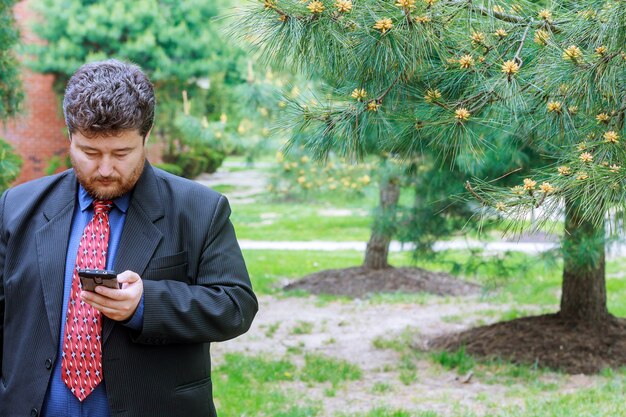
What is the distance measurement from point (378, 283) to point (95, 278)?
339 inches

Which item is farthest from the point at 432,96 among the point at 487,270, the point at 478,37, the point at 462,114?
the point at 487,270

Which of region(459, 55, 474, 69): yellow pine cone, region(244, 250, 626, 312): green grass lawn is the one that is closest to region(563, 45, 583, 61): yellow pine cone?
region(459, 55, 474, 69): yellow pine cone

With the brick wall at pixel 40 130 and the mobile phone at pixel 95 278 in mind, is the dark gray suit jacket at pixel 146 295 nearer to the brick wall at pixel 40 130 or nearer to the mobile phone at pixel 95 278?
the mobile phone at pixel 95 278

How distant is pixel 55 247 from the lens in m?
2.30

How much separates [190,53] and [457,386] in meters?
14.9

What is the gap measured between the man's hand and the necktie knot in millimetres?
259

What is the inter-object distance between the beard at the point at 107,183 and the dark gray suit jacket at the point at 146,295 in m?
0.06

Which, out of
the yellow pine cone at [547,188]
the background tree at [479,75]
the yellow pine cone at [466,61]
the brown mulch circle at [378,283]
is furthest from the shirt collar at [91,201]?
the brown mulch circle at [378,283]

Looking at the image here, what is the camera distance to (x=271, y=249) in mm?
14078

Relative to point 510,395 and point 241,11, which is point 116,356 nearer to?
point 241,11

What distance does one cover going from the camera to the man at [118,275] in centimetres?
223

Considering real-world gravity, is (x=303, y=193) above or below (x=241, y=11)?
below

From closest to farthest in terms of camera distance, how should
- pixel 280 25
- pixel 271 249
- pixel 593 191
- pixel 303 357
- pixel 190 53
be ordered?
pixel 593 191 < pixel 280 25 < pixel 303 357 < pixel 271 249 < pixel 190 53

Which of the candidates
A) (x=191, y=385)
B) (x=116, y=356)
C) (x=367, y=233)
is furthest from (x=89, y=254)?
(x=367, y=233)
